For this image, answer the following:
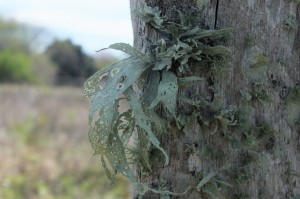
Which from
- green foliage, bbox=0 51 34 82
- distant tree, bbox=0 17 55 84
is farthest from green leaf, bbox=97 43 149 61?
green foliage, bbox=0 51 34 82

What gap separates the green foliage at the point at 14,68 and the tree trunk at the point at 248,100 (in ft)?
67.0

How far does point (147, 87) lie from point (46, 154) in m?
6.86

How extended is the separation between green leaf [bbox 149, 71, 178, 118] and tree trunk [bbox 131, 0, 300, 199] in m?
0.09

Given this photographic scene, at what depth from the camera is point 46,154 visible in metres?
8.09

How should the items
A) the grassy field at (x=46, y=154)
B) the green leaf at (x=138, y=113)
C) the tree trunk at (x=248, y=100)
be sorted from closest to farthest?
the green leaf at (x=138, y=113)
the tree trunk at (x=248, y=100)
the grassy field at (x=46, y=154)

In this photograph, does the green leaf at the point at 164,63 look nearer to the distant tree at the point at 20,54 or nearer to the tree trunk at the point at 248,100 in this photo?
the tree trunk at the point at 248,100

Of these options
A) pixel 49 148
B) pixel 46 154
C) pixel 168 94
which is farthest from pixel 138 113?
pixel 49 148

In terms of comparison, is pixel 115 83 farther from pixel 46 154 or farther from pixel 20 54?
pixel 20 54

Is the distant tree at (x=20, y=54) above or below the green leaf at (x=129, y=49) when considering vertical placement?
below

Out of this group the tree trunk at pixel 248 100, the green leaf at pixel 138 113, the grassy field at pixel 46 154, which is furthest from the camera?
the grassy field at pixel 46 154

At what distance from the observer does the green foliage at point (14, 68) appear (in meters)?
21.9

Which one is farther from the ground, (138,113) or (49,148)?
(138,113)

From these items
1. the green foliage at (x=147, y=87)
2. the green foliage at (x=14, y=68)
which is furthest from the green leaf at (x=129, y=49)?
the green foliage at (x=14, y=68)

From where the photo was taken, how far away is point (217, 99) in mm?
1443
